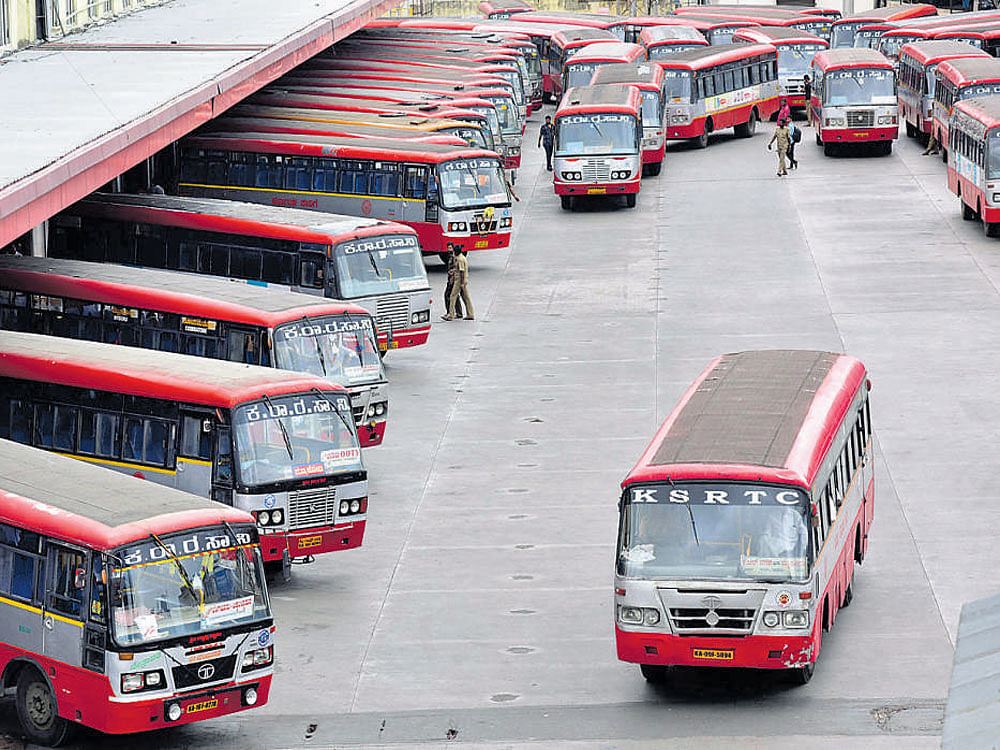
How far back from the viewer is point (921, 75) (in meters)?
63.6

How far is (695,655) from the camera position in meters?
19.6

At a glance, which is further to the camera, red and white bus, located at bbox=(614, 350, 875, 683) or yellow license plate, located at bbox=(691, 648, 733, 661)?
yellow license plate, located at bbox=(691, 648, 733, 661)

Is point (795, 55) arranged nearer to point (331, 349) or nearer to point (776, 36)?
point (776, 36)

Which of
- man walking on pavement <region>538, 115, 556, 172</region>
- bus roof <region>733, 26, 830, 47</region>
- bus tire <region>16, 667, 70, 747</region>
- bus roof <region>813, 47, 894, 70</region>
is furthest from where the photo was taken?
bus roof <region>733, 26, 830, 47</region>

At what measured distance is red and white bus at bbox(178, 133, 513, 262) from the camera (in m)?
45.4

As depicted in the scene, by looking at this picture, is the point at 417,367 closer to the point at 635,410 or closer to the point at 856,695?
the point at 635,410

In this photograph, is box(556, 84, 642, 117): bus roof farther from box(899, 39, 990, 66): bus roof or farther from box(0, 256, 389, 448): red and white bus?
box(0, 256, 389, 448): red and white bus

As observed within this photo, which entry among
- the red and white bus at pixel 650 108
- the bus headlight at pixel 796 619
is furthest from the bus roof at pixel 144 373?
the red and white bus at pixel 650 108

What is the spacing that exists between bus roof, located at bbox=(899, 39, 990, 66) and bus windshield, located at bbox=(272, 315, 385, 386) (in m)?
38.0

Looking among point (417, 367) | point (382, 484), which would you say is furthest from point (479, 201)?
point (382, 484)

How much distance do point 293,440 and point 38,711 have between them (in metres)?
5.80

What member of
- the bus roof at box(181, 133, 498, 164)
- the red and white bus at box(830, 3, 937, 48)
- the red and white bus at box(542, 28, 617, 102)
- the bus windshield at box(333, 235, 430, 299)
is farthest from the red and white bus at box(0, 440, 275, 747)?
the red and white bus at box(830, 3, 937, 48)

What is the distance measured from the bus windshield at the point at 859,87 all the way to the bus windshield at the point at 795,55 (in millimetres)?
10773

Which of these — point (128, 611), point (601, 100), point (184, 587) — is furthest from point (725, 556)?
point (601, 100)
